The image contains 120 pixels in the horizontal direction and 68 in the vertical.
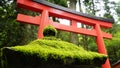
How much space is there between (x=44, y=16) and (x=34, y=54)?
4066 millimetres

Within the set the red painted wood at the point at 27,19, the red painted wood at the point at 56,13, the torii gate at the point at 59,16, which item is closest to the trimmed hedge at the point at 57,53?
the torii gate at the point at 59,16

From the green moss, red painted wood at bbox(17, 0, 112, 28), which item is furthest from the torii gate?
the green moss

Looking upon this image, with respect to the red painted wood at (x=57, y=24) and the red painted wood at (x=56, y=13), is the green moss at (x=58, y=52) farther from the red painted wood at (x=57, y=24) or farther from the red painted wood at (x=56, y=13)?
the red painted wood at (x=56, y=13)

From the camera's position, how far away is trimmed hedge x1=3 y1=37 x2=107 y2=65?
9.06 feet

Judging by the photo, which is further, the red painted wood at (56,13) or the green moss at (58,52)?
the red painted wood at (56,13)

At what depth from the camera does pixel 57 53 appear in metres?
2.96

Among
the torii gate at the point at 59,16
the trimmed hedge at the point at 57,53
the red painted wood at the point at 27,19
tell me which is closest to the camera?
the trimmed hedge at the point at 57,53

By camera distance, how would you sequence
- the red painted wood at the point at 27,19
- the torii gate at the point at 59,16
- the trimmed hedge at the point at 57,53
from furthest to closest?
the torii gate at the point at 59,16
the red painted wood at the point at 27,19
the trimmed hedge at the point at 57,53

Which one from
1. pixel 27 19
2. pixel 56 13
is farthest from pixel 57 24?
pixel 27 19

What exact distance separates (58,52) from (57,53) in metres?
0.04

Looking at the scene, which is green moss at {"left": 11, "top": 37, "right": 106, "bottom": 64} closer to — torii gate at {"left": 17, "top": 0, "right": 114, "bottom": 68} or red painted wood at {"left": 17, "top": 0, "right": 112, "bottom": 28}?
torii gate at {"left": 17, "top": 0, "right": 114, "bottom": 68}

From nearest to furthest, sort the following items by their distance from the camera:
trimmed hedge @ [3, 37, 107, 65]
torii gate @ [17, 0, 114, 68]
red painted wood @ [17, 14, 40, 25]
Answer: trimmed hedge @ [3, 37, 107, 65] < red painted wood @ [17, 14, 40, 25] < torii gate @ [17, 0, 114, 68]

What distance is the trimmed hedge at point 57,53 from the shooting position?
9.06 ft

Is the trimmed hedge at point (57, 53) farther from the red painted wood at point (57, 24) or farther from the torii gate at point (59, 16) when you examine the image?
the red painted wood at point (57, 24)
